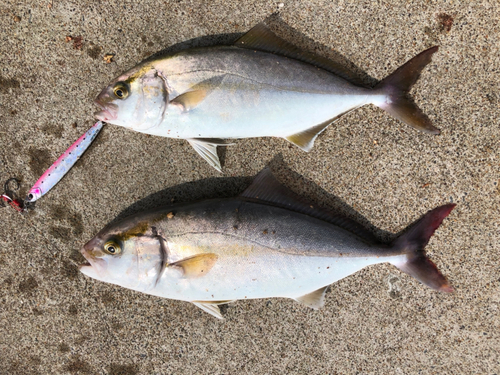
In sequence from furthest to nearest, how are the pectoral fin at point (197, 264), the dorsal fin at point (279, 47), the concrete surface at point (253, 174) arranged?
the concrete surface at point (253, 174) → the dorsal fin at point (279, 47) → the pectoral fin at point (197, 264)

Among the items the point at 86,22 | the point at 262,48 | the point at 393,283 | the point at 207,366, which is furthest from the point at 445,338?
the point at 86,22

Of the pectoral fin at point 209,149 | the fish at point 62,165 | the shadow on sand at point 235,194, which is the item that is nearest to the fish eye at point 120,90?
the fish at point 62,165

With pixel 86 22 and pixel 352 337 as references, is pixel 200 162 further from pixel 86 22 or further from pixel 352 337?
pixel 352 337

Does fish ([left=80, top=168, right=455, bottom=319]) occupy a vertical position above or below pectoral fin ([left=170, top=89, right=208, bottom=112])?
below

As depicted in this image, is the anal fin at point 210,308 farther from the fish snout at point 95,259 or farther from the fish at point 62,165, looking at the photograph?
the fish at point 62,165

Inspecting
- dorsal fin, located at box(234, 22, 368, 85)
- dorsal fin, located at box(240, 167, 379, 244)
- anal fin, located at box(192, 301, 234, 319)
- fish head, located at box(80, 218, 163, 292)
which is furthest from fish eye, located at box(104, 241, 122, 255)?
dorsal fin, located at box(234, 22, 368, 85)

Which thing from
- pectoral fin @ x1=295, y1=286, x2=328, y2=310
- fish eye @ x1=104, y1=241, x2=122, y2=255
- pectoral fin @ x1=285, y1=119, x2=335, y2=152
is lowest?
pectoral fin @ x1=295, y1=286, x2=328, y2=310

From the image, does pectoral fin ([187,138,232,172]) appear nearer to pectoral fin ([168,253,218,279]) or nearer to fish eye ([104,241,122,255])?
pectoral fin ([168,253,218,279])
